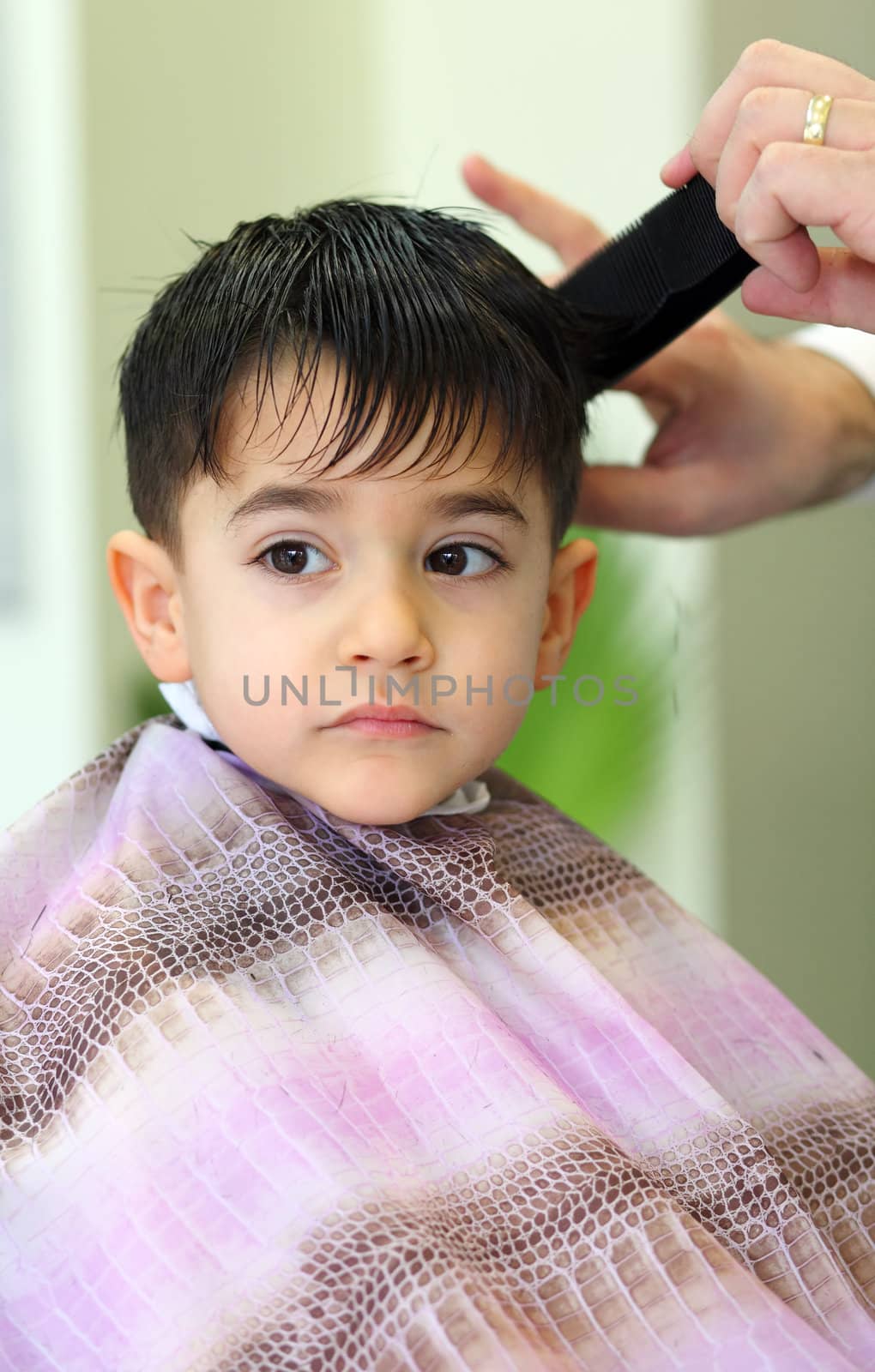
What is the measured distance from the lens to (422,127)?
2150 mm

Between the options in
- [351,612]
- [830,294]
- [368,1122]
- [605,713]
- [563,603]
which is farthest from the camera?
[605,713]

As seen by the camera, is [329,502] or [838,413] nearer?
[329,502]

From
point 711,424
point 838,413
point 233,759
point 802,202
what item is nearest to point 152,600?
point 233,759

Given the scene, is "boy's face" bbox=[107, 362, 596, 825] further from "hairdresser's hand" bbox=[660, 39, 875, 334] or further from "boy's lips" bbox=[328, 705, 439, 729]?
"hairdresser's hand" bbox=[660, 39, 875, 334]

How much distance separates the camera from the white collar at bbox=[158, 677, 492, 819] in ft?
3.26

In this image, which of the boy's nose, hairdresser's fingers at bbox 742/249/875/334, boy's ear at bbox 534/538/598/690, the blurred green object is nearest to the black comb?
hairdresser's fingers at bbox 742/249/875/334

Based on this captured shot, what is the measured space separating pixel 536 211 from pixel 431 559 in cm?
59

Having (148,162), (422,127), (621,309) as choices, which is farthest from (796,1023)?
(422,127)

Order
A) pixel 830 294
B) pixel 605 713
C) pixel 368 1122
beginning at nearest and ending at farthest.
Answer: pixel 368 1122 → pixel 830 294 → pixel 605 713

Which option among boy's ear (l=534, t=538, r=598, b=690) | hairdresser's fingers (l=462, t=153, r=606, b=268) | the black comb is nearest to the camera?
the black comb

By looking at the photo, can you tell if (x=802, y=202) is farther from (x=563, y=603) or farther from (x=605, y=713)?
(x=605, y=713)

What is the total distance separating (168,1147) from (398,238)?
64 centimetres

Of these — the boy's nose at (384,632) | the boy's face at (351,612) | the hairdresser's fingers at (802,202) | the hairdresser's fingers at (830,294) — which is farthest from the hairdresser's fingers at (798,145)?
the boy's nose at (384,632)

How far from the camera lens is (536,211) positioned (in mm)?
1362
